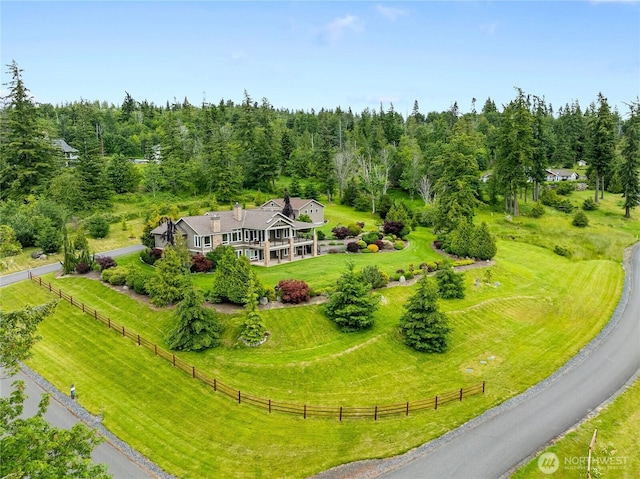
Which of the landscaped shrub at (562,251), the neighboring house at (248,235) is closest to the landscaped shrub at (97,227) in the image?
the neighboring house at (248,235)

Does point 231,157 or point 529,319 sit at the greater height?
point 231,157

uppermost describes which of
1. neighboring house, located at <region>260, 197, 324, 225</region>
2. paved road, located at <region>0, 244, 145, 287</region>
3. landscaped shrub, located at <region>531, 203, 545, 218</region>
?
neighboring house, located at <region>260, 197, 324, 225</region>

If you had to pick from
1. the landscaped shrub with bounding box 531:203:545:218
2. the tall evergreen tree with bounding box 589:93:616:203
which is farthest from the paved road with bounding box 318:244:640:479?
the tall evergreen tree with bounding box 589:93:616:203

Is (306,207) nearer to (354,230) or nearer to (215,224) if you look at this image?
(354,230)

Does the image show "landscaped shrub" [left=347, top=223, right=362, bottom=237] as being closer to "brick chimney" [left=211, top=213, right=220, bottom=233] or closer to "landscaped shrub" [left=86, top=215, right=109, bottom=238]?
"brick chimney" [left=211, top=213, right=220, bottom=233]

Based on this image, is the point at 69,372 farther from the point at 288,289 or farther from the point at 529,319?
the point at 529,319

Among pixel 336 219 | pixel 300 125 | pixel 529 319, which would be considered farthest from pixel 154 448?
pixel 300 125
